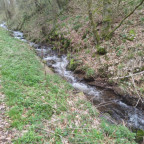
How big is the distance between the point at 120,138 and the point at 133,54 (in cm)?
526

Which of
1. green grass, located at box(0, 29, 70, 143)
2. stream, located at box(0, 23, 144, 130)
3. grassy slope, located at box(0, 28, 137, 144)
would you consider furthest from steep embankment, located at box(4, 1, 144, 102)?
green grass, located at box(0, 29, 70, 143)

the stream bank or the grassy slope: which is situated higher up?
the grassy slope

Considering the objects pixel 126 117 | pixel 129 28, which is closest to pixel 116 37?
pixel 129 28

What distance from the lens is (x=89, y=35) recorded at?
35.4 ft

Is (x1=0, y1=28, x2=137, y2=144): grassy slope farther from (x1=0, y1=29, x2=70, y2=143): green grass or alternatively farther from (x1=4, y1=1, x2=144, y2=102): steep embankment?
(x1=4, y1=1, x2=144, y2=102): steep embankment

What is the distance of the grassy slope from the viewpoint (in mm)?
3479

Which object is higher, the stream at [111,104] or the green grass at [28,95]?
the green grass at [28,95]

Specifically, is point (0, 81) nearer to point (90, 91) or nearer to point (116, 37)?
point (90, 91)

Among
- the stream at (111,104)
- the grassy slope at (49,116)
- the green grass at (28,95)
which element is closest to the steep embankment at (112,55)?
the stream at (111,104)

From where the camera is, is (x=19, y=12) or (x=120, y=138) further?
(x=19, y=12)

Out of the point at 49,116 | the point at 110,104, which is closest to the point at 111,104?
the point at 110,104

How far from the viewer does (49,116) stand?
165 inches

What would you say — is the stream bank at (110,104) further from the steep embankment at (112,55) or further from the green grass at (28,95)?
the green grass at (28,95)

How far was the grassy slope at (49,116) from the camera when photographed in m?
3.48
